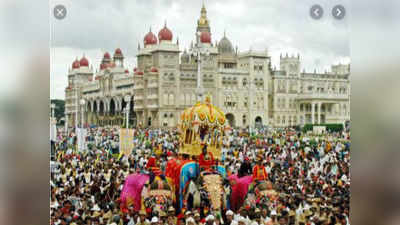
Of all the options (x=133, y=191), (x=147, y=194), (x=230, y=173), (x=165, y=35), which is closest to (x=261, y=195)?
(x=230, y=173)

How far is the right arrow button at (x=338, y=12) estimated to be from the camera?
24.9 feet

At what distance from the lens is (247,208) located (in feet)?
21.6

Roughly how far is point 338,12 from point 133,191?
13.1 feet

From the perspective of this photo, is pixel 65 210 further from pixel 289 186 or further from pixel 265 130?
pixel 265 130

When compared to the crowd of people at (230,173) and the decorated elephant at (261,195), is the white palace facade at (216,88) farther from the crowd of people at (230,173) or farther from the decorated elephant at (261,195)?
the decorated elephant at (261,195)

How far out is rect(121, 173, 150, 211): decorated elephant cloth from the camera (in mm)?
6812

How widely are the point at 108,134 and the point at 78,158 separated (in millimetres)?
1612

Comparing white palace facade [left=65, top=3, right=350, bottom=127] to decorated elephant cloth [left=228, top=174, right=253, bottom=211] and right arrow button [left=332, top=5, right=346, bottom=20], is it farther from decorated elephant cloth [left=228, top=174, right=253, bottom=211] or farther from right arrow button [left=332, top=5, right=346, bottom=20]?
decorated elephant cloth [left=228, top=174, right=253, bottom=211]

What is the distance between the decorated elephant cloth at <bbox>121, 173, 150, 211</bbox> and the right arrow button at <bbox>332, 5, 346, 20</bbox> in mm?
3681

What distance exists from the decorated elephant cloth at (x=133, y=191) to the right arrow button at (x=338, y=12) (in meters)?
3.68

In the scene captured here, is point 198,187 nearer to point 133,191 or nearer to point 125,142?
point 133,191

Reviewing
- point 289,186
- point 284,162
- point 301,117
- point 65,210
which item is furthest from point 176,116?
point 65,210

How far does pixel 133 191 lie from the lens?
691 centimetres

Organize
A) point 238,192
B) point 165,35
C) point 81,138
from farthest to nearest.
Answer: point 165,35 < point 81,138 < point 238,192
